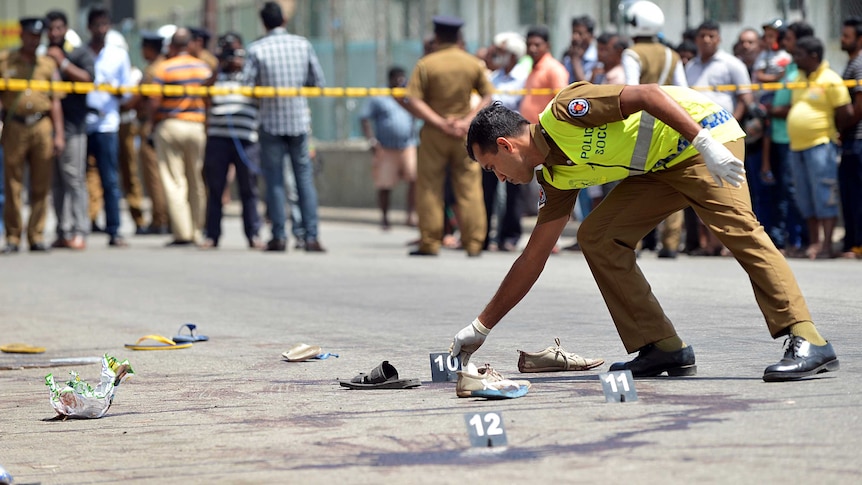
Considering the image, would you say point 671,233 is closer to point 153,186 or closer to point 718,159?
point 718,159

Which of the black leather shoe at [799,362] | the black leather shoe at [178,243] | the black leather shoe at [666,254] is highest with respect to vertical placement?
the black leather shoe at [799,362]

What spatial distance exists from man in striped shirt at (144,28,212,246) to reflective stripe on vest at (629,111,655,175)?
34.3ft

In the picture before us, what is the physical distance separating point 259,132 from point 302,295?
438cm

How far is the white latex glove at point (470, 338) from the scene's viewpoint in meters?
6.26

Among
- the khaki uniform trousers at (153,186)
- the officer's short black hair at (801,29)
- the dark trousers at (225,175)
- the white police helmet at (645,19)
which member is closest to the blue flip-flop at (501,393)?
the white police helmet at (645,19)

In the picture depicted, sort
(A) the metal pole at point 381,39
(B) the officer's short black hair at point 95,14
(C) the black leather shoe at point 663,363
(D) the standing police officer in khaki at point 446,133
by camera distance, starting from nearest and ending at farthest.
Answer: (C) the black leather shoe at point 663,363 → (D) the standing police officer in khaki at point 446,133 → (B) the officer's short black hair at point 95,14 → (A) the metal pole at point 381,39

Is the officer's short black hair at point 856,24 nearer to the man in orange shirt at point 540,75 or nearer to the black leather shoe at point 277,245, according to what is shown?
the man in orange shirt at point 540,75

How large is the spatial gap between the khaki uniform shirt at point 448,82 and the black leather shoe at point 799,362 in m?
8.08

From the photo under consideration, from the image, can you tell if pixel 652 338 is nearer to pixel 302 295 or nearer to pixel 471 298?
pixel 471 298

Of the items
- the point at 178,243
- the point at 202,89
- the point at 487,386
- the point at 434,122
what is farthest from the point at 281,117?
the point at 487,386

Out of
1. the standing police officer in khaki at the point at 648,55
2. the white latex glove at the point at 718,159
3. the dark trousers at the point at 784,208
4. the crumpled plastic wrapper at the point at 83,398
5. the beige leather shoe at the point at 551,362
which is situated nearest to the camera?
the white latex glove at the point at 718,159

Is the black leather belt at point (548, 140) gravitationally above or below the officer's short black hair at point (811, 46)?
below

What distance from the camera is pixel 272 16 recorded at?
14.9 m

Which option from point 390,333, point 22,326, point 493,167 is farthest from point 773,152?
point 493,167
